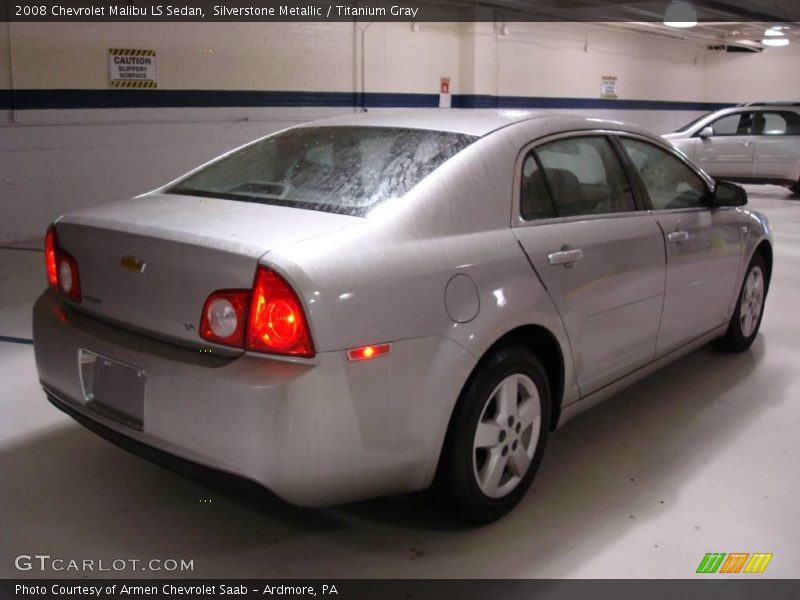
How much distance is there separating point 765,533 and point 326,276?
172cm

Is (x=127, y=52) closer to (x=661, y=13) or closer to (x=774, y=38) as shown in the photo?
(x=661, y=13)

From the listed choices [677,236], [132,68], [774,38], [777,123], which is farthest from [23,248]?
[774,38]

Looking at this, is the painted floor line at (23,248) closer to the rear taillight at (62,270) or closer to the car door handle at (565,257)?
the rear taillight at (62,270)

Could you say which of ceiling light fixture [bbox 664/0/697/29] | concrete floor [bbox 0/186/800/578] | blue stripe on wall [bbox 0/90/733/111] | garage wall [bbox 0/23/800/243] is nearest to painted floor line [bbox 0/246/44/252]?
garage wall [bbox 0/23/800/243]

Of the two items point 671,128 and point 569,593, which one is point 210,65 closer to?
point 569,593

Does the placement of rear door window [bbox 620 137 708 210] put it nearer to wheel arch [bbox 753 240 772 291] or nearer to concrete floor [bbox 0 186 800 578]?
wheel arch [bbox 753 240 772 291]

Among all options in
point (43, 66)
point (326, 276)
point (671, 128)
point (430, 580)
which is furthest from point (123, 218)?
point (671, 128)

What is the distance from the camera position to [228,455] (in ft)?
6.64

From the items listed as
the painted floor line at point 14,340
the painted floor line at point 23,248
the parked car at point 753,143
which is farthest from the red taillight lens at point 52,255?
the parked car at point 753,143

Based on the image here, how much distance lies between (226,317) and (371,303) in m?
0.38

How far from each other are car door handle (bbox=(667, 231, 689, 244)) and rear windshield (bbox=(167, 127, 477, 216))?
114 cm

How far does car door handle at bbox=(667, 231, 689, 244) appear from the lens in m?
3.27

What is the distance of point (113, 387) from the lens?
2275mm

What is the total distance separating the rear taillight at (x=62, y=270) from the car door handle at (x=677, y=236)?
2298 mm
